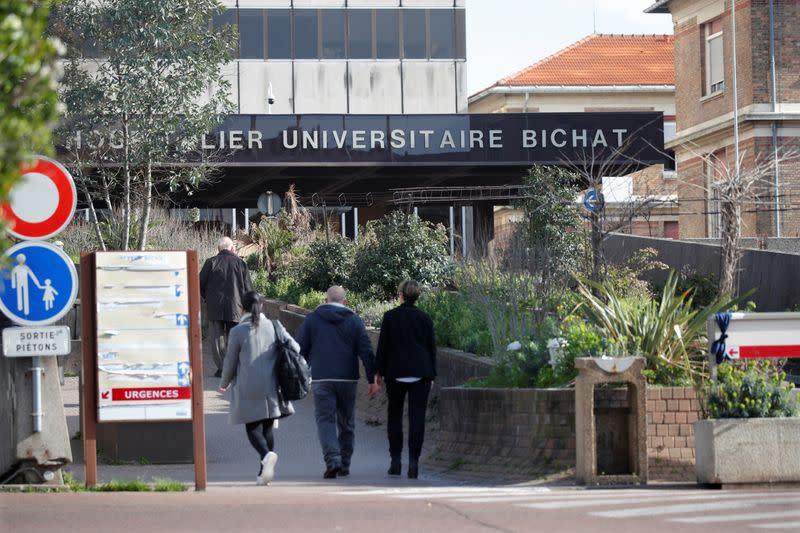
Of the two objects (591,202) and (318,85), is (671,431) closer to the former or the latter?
(591,202)

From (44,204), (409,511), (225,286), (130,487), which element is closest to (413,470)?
(130,487)

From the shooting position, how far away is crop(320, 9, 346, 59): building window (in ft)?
165

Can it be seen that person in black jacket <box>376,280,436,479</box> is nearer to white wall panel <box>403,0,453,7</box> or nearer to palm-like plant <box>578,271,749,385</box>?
palm-like plant <box>578,271,749,385</box>

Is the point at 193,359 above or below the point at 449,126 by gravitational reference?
below

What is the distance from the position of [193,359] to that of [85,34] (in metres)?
16.6

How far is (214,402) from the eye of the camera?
18562mm

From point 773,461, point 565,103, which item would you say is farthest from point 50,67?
point 565,103

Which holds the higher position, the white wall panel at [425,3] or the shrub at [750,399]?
the white wall panel at [425,3]

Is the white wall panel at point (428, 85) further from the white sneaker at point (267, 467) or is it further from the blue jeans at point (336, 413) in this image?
the white sneaker at point (267, 467)

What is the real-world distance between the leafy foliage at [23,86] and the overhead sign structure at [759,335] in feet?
26.2

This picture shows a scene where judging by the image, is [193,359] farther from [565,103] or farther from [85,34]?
[565,103]

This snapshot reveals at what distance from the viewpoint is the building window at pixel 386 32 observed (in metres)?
50.4

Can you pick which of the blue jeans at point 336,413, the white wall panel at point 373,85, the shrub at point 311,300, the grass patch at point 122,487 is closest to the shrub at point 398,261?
the shrub at point 311,300

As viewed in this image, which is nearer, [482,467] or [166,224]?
[482,467]
